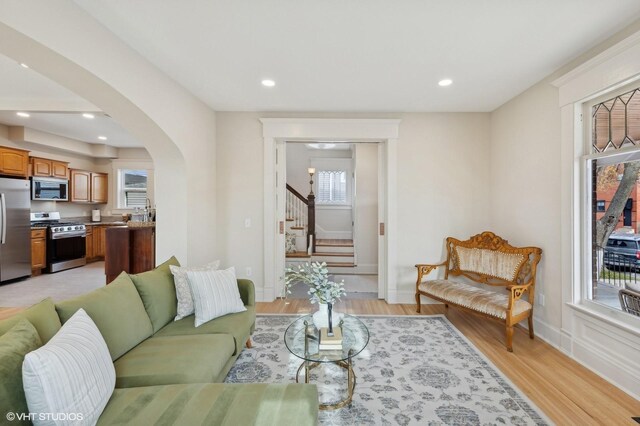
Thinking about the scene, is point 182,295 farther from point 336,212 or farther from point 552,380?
point 336,212

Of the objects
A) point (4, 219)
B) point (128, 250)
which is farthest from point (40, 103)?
point (4, 219)

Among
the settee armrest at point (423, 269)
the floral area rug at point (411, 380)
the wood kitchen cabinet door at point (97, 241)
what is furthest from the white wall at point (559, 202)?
the wood kitchen cabinet door at point (97, 241)

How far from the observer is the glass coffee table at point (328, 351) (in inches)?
70.8

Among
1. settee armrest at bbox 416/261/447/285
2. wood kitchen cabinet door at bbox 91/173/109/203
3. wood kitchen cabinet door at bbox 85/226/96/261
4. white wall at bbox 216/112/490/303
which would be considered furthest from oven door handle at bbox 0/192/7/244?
settee armrest at bbox 416/261/447/285

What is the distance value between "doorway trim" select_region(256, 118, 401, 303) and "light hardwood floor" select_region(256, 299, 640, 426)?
1.24 meters

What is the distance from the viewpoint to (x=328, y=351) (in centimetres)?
186

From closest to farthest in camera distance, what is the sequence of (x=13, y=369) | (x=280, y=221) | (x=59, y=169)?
1. (x=13, y=369)
2. (x=280, y=221)
3. (x=59, y=169)

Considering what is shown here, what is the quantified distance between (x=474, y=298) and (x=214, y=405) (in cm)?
267

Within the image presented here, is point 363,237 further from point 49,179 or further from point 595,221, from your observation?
point 49,179

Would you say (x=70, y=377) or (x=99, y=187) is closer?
(x=70, y=377)

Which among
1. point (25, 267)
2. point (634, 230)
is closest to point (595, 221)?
point (634, 230)

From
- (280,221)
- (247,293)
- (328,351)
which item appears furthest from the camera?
(280,221)

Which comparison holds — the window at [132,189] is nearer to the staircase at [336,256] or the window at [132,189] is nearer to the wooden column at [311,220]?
the wooden column at [311,220]

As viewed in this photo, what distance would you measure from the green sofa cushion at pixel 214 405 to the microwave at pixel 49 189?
21.0 feet
